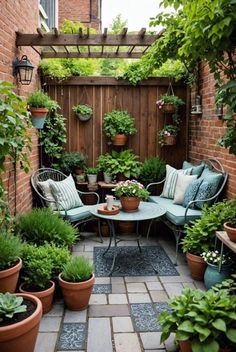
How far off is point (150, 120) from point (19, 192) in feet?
7.55

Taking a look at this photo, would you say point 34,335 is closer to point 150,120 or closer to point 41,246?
point 41,246

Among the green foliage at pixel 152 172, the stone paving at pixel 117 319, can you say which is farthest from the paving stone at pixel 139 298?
the green foliage at pixel 152 172

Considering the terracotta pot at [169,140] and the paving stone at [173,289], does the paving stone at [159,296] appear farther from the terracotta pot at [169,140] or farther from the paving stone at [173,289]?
the terracotta pot at [169,140]

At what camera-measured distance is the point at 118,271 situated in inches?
142

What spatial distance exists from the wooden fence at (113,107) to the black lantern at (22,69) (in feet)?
4.41

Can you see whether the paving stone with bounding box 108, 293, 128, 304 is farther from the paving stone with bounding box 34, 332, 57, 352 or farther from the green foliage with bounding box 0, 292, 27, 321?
the green foliage with bounding box 0, 292, 27, 321

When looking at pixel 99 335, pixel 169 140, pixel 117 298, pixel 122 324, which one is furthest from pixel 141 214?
pixel 169 140

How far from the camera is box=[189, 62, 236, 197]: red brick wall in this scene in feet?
12.2

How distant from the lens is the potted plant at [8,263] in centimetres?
239

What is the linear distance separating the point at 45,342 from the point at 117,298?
83 centimetres

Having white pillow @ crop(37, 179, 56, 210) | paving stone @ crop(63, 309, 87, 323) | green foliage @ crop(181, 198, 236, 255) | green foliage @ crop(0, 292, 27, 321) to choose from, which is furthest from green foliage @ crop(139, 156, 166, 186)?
green foliage @ crop(0, 292, 27, 321)

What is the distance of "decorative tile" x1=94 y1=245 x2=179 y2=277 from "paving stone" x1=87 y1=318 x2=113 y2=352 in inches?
35.1

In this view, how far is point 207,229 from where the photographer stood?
3.28 meters

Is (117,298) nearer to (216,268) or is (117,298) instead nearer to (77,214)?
(216,268)
